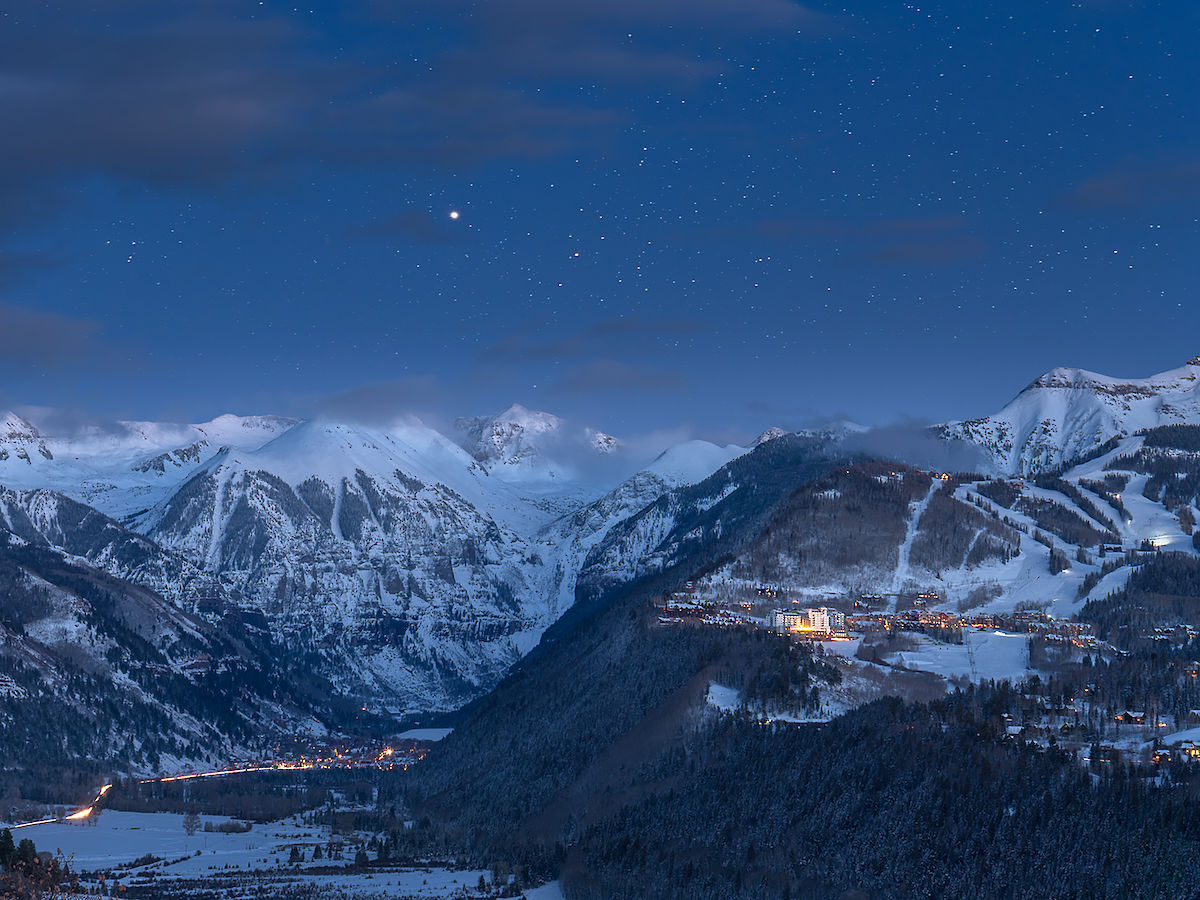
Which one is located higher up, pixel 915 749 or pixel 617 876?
pixel 915 749

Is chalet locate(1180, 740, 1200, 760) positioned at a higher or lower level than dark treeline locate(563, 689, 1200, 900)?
higher

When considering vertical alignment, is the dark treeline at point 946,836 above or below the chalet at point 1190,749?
below

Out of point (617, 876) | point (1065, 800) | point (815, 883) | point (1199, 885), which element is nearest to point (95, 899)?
point (617, 876)

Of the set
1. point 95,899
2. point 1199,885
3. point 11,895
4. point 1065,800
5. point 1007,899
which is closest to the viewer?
point 1199,885

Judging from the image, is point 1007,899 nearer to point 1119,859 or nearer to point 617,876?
point 1119,859

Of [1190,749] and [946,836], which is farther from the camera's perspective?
[1190,749]

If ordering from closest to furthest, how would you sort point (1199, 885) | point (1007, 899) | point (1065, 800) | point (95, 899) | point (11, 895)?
point (1199, 885) < point (1007, 899) < point (1065, 800) < point (11, 895) < point (95, 899)

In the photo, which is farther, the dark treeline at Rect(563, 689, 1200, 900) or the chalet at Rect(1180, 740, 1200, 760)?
the chalet at Rect(1180, 740, 1200, 760)

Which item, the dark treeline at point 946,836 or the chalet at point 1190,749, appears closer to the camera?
the dark treeline at point 946,836

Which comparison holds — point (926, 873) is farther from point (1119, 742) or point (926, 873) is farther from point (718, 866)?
point (1119, 742)

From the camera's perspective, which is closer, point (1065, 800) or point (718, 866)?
point (1065, 800)

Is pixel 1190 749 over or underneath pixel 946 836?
over
